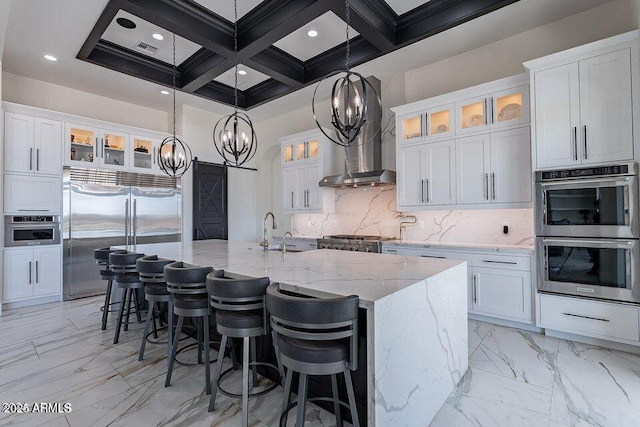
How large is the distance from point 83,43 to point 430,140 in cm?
455

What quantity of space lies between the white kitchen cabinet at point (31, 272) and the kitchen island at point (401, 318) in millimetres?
3534

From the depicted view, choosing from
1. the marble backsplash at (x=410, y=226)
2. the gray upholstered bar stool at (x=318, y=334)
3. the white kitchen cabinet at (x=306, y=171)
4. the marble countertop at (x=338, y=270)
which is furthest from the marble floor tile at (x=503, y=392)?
the white kitchen cabinet at (x=306, y=171)

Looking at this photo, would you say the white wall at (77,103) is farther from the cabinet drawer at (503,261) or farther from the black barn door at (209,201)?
the cabinet drawer at (503,261)

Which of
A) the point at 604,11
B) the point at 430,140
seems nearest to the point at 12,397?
the point at 430,140

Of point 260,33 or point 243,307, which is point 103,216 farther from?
point 243,307

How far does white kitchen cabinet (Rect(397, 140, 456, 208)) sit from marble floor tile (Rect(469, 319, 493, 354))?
1468 mm

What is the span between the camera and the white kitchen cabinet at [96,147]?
476 centimetres

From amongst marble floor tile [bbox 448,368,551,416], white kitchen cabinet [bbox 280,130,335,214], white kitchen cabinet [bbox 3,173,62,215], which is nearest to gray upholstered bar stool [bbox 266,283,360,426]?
marble floor tile [bbox 448,368,551,416]

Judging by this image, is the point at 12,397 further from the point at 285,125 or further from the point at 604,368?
the point at 285,125

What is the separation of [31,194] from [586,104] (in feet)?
22.3

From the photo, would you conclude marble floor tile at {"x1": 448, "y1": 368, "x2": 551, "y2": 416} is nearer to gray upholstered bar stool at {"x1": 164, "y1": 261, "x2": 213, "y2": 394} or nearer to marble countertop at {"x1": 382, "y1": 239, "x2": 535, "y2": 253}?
marble countertop at {"x1": 382, "y1": 239, "x2": 535, "y2": 253}

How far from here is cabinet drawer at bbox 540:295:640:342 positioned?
8.93 feet

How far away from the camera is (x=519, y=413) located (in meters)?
1.94

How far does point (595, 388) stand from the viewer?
2.21 meters
